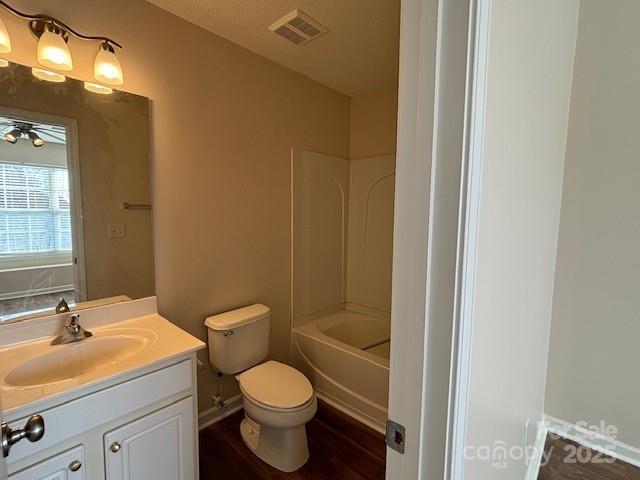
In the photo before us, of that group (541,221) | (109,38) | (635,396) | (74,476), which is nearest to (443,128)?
(541,221)

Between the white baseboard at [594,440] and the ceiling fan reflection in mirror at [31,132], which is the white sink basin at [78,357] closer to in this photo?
the ceiling fan reflection in mirror at [31,132]

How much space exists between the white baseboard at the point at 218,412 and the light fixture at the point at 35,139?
1713 millimetres

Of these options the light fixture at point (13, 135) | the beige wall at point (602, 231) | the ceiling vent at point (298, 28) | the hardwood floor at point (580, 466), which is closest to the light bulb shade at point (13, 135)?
the light fixture at point (13, 135)

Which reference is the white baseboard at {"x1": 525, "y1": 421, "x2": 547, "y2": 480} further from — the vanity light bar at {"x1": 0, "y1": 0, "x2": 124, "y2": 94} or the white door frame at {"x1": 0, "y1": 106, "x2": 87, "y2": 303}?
the vanity light bar at {"x1": 0, "y1": 0, "x2": 124, "y2": 94}

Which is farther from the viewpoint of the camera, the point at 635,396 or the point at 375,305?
the point at 375,305

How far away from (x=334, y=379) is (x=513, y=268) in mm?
1712

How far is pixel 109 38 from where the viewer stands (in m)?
1.53

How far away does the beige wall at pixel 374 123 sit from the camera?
265cm

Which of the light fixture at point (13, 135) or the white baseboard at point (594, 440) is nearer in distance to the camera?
the light fixture at point (13, 135)

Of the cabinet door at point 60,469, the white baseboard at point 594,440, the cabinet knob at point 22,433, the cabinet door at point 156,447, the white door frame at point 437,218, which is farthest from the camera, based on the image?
the white baseboard at point 594,440

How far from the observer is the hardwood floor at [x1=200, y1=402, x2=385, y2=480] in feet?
5.60

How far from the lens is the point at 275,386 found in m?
1.82

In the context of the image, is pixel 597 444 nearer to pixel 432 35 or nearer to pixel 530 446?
pixel 530 446

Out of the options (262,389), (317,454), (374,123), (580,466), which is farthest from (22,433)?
(374,123)
